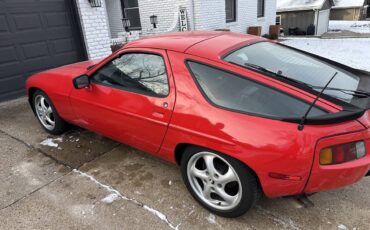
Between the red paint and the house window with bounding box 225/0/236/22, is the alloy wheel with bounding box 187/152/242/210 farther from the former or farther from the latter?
the house window with bounding box 225/0/236/22

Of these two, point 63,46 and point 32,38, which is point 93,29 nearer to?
point 63,46

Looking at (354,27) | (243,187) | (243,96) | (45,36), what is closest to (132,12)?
(45,36)

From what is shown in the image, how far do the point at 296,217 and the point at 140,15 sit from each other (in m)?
10.2

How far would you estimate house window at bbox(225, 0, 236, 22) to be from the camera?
12048mm

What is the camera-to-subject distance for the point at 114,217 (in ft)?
8.47

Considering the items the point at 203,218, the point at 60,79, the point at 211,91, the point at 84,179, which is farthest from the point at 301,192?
the point at 60,79

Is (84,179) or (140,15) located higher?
(140,15)

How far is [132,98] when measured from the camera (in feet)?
9.33

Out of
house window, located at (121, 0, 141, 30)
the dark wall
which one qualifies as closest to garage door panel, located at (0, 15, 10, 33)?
house window, located at (121, 0, 141, 30)

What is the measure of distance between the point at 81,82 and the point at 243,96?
1844 millimetres

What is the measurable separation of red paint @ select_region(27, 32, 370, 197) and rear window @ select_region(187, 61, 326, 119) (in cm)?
5

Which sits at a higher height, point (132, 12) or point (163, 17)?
point (132, 12)

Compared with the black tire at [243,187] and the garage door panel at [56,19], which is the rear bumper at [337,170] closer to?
the black tire at [243,187]

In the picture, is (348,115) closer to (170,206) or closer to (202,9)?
(170,206)
